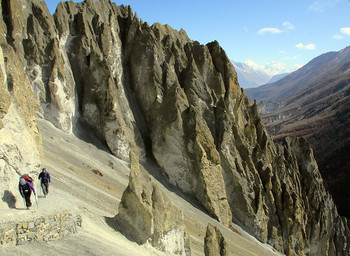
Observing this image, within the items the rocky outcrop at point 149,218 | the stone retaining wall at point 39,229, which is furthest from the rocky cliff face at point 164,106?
the stone retaining wall at point 39,229

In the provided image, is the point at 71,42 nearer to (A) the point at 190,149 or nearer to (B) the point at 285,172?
(A) the point at 190,149

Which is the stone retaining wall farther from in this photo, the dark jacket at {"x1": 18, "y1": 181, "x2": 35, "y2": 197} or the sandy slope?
Result: the dark jacket at {"x1": 18, "y1": 181, "x2": 35, "y2": 197}

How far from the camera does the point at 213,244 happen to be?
1444 cm

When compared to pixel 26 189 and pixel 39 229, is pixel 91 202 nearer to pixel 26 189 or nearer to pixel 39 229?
pixel 26 189

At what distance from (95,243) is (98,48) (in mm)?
23544

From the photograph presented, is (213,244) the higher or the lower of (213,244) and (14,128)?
the lower

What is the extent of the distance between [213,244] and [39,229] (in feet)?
27.6

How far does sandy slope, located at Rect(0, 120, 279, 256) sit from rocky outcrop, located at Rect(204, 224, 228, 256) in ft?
5.72

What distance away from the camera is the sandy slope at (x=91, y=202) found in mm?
9250

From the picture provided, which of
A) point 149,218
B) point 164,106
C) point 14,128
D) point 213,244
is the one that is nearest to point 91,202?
point 149,218

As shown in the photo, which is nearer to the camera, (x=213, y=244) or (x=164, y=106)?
(x=213, y=244)

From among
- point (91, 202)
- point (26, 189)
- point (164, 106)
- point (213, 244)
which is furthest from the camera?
point (164, 106)

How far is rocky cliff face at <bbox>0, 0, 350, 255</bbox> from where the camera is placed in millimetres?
24766

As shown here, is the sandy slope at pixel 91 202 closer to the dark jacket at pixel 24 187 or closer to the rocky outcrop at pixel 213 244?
the dark jacket at pixel 24 187
